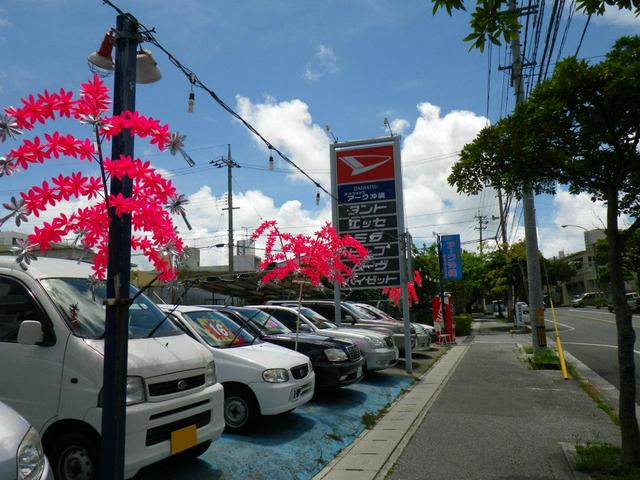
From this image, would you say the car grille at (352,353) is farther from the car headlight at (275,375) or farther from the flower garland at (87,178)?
the flower garland at (87,178)

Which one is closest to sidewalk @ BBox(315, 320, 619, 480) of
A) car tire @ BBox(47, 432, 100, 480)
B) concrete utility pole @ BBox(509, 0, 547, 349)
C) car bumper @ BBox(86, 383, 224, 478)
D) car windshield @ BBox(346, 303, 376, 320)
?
car bumper @ BBox(86, 383, 224, 478)

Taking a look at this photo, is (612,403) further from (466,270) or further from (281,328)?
(466,270)

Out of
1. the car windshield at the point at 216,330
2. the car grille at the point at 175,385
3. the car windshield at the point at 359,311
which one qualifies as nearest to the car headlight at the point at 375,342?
the car windshield at the point at 359,311

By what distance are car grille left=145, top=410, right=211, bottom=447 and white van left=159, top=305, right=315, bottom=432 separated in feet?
5.02

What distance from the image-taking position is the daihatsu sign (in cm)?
1383

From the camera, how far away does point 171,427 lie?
14.6 feet

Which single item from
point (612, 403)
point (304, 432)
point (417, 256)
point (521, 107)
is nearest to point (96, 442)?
point (304, 432)

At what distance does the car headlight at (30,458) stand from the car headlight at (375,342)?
8.69 meters

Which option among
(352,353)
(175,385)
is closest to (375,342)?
(352,353)

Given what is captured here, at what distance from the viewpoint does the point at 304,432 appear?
6805mm

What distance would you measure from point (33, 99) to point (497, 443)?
6.21 metres

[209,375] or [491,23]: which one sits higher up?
[491,23]

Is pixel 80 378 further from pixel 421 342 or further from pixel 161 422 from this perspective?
pixel 421 342

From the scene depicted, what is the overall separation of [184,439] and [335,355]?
4407 mm
